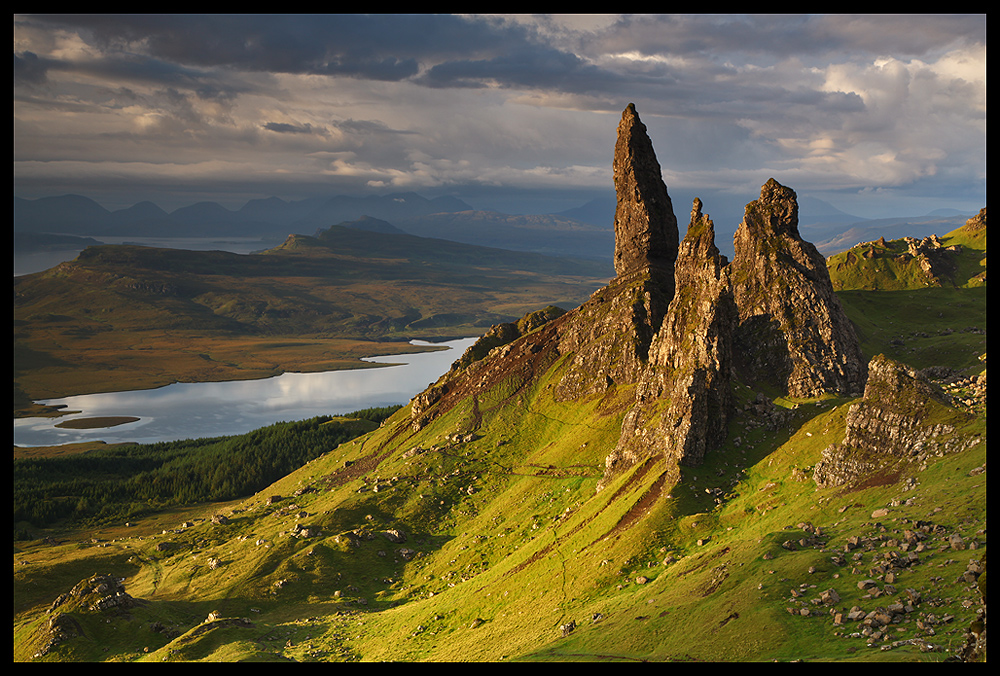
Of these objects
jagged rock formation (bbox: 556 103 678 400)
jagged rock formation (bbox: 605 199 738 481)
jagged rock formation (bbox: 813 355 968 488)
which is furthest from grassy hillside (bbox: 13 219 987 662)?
jagged rock formation (bbox: 556 103 678 400)

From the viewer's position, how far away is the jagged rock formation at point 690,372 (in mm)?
96812

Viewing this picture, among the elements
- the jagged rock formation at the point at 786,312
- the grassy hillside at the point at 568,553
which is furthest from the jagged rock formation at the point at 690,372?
the jagged rock formation at the point at 786,312

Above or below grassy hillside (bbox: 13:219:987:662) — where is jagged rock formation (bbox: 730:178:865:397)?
above

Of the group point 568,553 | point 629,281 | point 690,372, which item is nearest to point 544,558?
point 568,553

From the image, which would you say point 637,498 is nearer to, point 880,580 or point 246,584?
point 880,580

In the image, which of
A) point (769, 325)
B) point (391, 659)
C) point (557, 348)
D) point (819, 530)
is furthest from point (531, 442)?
point (819, 530)

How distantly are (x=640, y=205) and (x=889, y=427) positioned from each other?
402 ft

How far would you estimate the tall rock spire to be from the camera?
7451 inches

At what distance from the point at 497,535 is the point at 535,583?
138 ft

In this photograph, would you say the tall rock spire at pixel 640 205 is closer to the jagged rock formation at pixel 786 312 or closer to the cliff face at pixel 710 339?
the cliff face at pixel 710 339

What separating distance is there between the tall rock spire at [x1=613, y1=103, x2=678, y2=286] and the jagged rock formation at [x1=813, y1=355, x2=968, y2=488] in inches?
4377

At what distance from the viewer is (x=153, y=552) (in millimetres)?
172000

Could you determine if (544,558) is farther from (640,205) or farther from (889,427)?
(640,205)

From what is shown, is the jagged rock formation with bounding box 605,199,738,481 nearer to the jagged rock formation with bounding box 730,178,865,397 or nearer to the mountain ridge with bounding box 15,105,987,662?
the mountain ridge with bounding box 15,105,987,662
